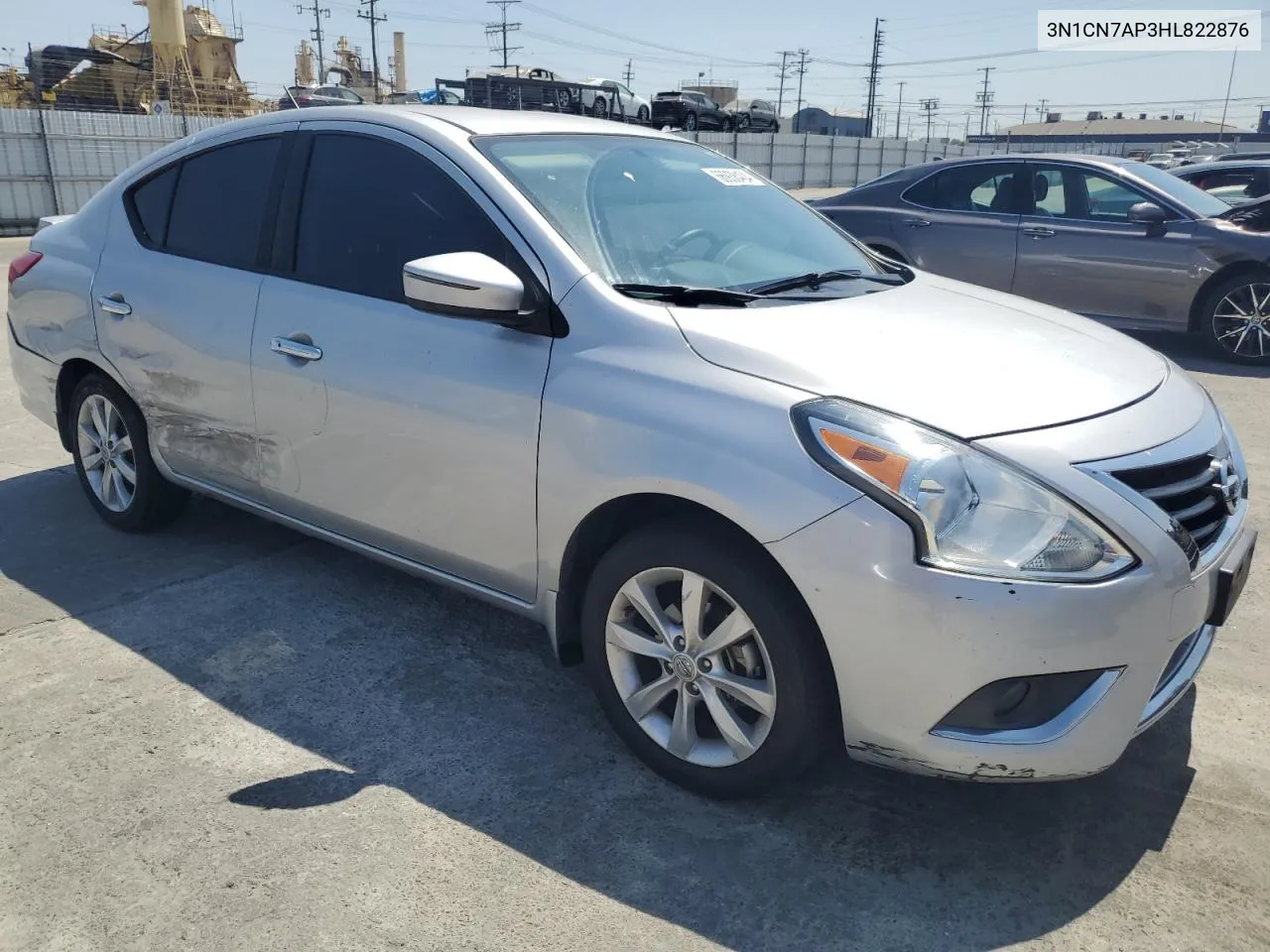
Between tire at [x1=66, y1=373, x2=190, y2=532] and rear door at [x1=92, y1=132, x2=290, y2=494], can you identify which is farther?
tire at [x1=66, y1=373, x2=190, y2=532]

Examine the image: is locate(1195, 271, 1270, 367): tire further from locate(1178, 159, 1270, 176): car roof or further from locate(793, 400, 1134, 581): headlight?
locate(793, 400, 1134, 581): headlight

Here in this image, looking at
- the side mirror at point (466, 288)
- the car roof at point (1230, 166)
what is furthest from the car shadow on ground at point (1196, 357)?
the side mirror at point (466, 288)

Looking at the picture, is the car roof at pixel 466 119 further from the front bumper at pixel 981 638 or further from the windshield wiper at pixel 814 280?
the front bumper at pixel 981 638

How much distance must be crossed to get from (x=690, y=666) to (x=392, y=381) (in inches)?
49.2

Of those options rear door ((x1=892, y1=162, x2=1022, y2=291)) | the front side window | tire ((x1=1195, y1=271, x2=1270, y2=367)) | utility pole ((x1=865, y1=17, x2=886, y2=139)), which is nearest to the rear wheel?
tire ((x1=1195, y1=271, x2=1270, y2=367))

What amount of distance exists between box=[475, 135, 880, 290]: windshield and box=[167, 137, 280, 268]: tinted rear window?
0.98 m

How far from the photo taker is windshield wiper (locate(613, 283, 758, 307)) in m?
2.84

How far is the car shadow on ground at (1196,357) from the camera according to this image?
7.81 m

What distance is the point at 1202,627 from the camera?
2.59 m

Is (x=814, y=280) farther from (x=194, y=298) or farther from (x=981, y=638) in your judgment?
(x=194, y=298)

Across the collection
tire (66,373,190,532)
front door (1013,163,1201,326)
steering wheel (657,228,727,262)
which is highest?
steering wheel (657,228,727,262)

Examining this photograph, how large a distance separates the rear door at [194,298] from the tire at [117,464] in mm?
186

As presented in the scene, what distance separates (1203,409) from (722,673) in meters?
1.50

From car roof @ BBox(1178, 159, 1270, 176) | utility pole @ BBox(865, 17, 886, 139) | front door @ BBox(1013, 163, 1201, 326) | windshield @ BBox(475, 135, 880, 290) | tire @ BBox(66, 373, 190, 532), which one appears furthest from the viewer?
utility pole @ BBox(865, 17, 886, 139)
